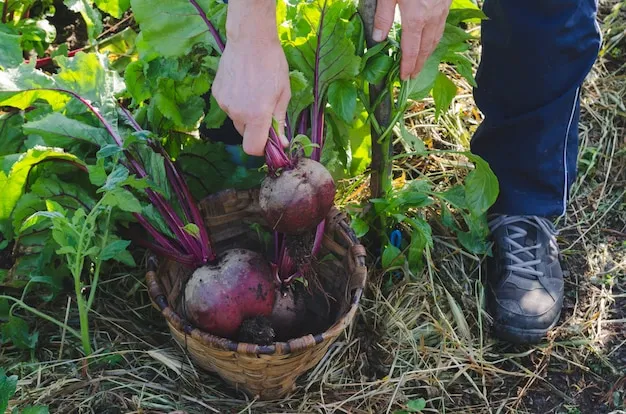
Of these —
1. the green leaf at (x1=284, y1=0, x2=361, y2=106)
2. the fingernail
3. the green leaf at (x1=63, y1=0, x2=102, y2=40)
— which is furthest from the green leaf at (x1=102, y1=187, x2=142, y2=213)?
the green leaf at (x1=63, y1=0, x2=102, y2=40)

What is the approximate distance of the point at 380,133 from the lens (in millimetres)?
1737

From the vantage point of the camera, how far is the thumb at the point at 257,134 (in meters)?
1.34

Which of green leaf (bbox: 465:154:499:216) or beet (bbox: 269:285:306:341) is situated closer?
beet (bbox: 269:285:306:341)

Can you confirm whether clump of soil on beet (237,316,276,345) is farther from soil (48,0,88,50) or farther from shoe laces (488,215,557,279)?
soil (48,0,88,50)

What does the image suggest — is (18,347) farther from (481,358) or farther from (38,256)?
(481,358)

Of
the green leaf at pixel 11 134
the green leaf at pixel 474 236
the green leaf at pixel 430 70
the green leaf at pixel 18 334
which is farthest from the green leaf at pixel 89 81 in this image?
the green leaf at pixel 474 236

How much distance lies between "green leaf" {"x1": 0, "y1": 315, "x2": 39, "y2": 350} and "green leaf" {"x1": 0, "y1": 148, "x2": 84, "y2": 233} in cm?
27

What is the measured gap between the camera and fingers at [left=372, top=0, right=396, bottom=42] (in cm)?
145

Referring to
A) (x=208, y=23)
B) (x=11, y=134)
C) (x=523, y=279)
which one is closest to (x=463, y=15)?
(x=208, y=23)

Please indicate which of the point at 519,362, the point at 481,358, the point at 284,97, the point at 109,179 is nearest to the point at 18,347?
the point at 109,179

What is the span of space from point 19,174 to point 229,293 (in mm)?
598

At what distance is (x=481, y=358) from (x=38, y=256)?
1.19 metres

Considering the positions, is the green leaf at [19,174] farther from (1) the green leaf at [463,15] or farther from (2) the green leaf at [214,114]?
(1) the green leaf at [463,15]

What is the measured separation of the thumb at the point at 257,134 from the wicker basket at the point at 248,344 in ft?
1.23
